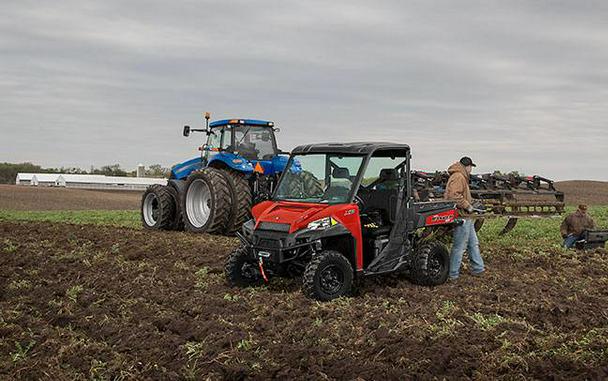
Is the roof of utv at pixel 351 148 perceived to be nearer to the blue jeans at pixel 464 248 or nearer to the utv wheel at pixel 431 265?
the utv wheel at pixel 431 265

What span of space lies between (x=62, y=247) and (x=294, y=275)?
6146mm

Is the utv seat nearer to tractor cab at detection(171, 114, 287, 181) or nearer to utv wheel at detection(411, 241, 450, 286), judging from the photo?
utv wheel at detection(411, 241, 450, 286)

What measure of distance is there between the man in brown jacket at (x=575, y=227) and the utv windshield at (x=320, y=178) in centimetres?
719

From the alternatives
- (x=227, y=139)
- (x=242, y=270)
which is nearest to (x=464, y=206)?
(x=242, y=270)

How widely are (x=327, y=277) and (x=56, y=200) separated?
28780mm

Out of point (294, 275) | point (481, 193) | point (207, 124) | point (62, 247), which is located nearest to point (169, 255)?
point (62, 247)

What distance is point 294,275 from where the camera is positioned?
9.02 meters

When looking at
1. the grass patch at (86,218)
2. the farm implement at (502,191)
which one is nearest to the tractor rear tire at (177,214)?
the grass patch at (86,218)

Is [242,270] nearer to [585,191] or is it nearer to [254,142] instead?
[254,142]

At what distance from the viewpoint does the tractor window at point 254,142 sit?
623 inches

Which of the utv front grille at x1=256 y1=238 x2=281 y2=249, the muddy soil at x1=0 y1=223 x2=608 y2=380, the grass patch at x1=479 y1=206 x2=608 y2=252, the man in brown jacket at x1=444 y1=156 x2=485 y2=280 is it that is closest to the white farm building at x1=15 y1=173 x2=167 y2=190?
the grass patch at x1=479 y1=206 x2=608 y2=252

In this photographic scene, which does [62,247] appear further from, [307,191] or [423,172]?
[423,172]

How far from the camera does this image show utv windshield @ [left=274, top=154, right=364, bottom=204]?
8.89 m

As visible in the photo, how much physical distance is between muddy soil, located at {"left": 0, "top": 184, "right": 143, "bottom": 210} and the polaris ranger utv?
24.0 meters
